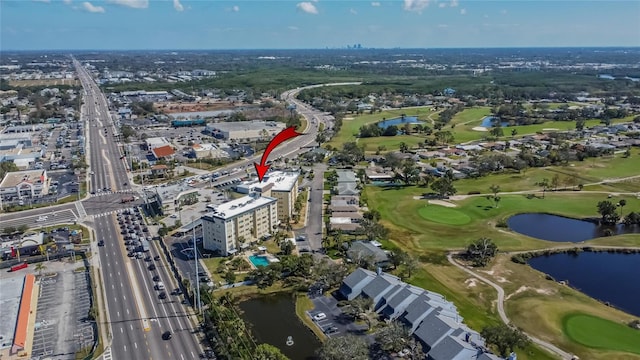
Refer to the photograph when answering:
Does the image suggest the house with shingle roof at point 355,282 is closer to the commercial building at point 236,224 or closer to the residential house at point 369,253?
the residential house at point 369,253

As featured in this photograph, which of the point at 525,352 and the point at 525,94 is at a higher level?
the point at 525,94

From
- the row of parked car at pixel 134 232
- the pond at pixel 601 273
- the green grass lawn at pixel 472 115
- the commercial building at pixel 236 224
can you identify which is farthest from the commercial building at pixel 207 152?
the green grass lawn at pixel 472 115

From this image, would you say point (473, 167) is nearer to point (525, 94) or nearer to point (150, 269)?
point (150, 269)

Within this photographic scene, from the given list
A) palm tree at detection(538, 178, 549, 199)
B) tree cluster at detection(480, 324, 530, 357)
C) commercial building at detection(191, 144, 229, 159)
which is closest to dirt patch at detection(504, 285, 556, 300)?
tree cluster at detection(480, 324, 530, 357)

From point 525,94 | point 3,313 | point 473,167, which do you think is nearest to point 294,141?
point 473,167

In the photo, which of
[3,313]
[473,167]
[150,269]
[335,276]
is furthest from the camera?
[473,167]
